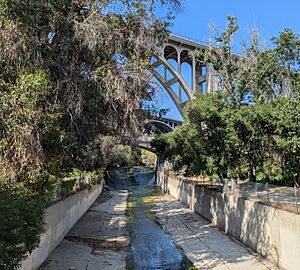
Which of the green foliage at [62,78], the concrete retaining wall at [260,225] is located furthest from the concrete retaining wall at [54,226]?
the concrete retaining wall at [260,225]

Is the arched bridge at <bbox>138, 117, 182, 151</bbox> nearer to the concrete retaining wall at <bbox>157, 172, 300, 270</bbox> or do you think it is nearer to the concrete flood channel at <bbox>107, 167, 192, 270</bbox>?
the concrete flood channel at <bbox>107, 167, 192, 270</bbox>

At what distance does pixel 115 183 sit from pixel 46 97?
48860mm

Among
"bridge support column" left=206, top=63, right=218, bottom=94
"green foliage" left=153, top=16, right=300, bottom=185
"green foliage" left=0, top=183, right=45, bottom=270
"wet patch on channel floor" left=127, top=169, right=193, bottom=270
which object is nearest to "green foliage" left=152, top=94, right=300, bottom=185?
"green foliage" left=153, top=16, right=300, bottom=185

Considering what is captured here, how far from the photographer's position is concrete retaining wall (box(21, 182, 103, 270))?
27.5 ft

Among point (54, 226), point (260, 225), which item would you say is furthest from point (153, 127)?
point (260, 225)

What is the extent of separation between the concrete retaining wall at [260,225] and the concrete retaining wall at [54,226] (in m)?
5.47

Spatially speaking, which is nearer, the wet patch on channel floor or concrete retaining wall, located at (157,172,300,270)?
concrete retaining wall, located at (157,172,300,270)

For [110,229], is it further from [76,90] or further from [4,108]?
[4,108]

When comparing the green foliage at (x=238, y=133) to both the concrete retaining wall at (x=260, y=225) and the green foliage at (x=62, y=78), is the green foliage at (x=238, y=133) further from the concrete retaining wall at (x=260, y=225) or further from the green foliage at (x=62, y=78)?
the green foliage at (x=62, y=78)

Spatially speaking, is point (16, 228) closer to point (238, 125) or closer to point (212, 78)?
point (238, 125)

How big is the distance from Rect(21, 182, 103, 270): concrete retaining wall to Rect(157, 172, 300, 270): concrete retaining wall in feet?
17.9

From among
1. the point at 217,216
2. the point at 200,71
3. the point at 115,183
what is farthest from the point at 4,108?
the point at 115,183

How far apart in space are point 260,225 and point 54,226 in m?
5.71

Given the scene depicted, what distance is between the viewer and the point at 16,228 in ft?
17.7
